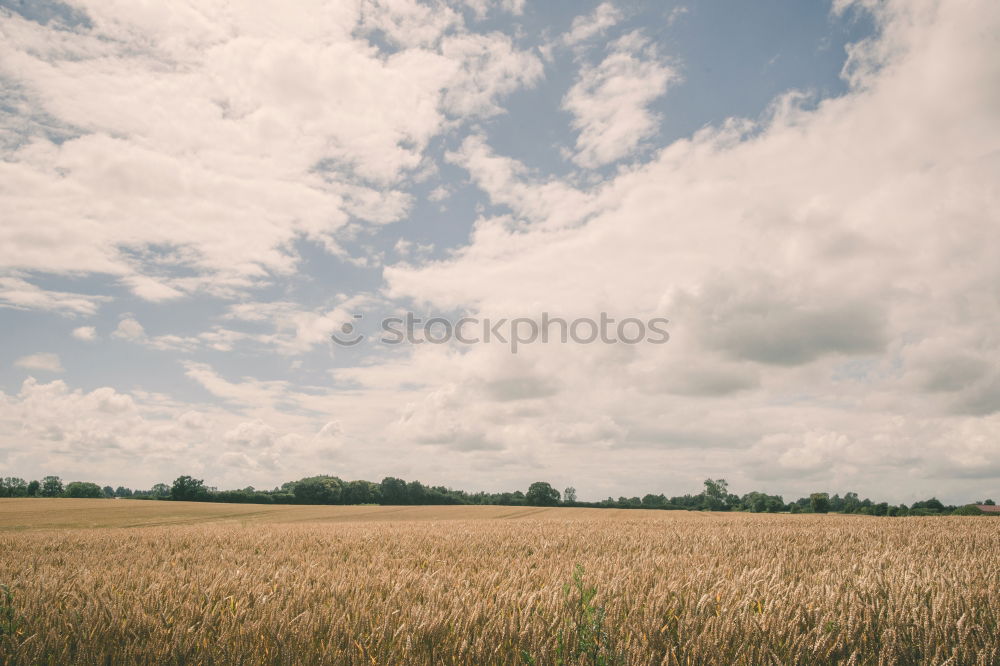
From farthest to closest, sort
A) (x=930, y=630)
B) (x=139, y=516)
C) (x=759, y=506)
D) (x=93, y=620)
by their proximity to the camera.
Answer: (x=759, y=506)
(x=139, y=516)
(x=93, y=620)
(x=930, y=630)

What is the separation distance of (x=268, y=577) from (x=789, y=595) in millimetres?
5565

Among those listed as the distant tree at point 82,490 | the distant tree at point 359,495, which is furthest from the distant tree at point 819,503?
the distant tree at point 82,490

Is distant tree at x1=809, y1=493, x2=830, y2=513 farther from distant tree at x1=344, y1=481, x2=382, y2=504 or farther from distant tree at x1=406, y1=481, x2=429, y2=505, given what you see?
distant tree at x1=344, y1=481, x2=382, y2=504

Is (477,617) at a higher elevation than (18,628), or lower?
higher

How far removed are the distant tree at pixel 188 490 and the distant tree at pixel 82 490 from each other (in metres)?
46.0

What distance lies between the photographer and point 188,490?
98.6 m

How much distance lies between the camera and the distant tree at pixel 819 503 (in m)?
77.1

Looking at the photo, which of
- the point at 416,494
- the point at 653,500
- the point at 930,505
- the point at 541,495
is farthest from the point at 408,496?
the point at 930,505

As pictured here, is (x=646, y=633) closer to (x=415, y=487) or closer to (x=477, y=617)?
(x=477, y=617)

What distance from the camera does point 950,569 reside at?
252 inches

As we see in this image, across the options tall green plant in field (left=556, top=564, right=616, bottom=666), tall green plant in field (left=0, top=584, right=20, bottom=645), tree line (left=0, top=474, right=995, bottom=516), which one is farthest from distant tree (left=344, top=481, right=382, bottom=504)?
tall green plant in field (left=556, top=564, right=616, bottom=666)

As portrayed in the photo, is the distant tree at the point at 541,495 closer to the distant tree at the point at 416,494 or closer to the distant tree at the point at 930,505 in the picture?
the distant tree at the point at 416,494

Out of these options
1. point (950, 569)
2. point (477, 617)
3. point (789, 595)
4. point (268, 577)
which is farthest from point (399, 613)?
point (950, 569)

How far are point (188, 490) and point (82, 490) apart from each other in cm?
5981
